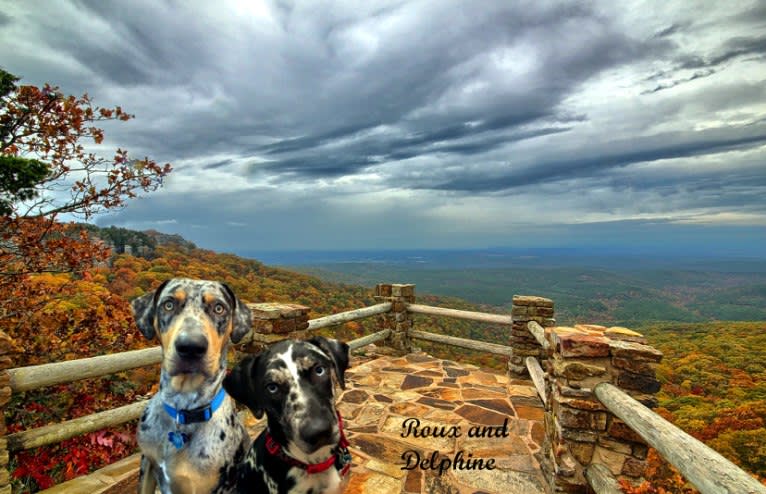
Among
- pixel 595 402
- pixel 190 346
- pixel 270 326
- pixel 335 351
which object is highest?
pixel 190 346

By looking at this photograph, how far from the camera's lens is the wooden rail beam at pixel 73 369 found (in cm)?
258

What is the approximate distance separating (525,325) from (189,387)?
214 inches

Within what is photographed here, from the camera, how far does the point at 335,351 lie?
6.71 ft

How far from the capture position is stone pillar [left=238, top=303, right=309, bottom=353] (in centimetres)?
449

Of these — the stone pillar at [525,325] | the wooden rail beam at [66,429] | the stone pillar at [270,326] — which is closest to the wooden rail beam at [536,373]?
the stone pillar at [525,325]

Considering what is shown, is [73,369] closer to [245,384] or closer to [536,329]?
[245,384]

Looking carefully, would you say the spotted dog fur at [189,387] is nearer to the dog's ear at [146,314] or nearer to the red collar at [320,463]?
the dog's ear at [146,314]

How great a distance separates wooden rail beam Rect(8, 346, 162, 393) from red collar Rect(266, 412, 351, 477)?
2077 mm

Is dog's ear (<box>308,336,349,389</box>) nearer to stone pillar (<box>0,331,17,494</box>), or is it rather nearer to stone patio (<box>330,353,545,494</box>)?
stone patio (<box>330,353,545,494</box>)

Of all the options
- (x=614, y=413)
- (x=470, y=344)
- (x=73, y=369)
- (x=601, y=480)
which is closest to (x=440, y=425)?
(x=601, y=480)

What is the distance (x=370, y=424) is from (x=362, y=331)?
7.85 meters

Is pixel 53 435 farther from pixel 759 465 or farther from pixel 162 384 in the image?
pixel 759 465

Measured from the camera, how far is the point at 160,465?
6.12ft

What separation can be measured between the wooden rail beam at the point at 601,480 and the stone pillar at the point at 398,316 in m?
4.72
